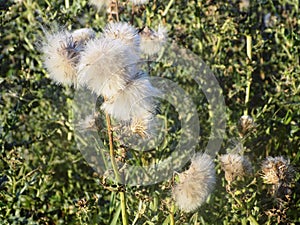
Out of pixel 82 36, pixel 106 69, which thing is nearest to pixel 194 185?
pixel 106 69

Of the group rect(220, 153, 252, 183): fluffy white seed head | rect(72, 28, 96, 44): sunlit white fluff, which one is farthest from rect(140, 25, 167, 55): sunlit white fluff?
rect(220, 153, 252, 183): fluffy white seed head


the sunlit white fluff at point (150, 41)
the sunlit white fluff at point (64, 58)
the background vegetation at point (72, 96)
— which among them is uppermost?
the sunlit white fluff at point (64, 58)

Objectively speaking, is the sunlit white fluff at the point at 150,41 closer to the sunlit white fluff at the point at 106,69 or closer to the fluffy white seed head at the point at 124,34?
the fluffy white seed head at the point at 124,34

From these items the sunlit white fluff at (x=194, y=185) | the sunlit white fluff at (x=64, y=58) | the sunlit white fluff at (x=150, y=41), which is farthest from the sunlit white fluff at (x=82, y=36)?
the sunlit white fluff at (x=194, y=185)

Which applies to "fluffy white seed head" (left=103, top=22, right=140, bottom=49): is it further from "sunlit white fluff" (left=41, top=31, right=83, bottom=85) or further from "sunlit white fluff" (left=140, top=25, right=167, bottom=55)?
"sunlit white fluff" (left=140, top=25, right=167, bottom=55)

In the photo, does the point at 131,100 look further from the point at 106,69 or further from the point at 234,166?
the point at 234,166

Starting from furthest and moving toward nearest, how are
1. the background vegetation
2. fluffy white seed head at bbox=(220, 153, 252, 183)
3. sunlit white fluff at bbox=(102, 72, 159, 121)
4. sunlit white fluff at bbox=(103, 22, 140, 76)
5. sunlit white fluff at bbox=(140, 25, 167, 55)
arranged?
the background vegetation < sunlit white fluff at bbox=(140, 25, 167, 55) < fluffy white seed head at bbox=(220, 153, 252, 183) < sunlit white fluff at bbox=(103, 22, 140, 76) < sunlit white fluff at bbox=(102, 72, 159, 121)

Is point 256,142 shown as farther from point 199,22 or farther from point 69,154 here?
point 69,154
